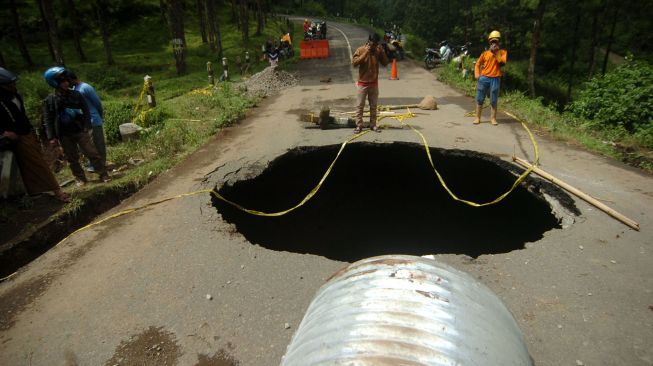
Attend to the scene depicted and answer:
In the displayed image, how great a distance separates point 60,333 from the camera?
133 inches

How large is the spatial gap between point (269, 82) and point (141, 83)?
24.5 feet

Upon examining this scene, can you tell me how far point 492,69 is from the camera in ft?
25.5

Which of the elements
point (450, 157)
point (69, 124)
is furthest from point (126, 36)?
point (450, 157)

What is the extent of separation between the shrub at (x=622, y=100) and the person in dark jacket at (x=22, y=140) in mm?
10236

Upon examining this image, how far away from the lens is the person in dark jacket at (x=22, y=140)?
4902mm

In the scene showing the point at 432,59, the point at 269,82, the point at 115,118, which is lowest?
the point at 115,118

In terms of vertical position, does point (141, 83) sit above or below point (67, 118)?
below

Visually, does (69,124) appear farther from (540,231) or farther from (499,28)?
(499,28)

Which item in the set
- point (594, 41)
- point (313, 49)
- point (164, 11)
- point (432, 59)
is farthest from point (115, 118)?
point (594, 41)

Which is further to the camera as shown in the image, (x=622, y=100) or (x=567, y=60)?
(x=567, y=60)

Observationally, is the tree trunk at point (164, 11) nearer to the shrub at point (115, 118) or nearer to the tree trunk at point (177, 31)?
the tree trunk at point (177, 31)

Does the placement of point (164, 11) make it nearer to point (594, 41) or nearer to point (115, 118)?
point (115, 118)

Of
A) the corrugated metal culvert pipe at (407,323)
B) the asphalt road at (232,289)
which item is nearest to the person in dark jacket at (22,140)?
the asphalt road at (232,289)

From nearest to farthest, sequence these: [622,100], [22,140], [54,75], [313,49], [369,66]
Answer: [22,140] < [54,75] < [369,66] < [622,100] < [313,49]
